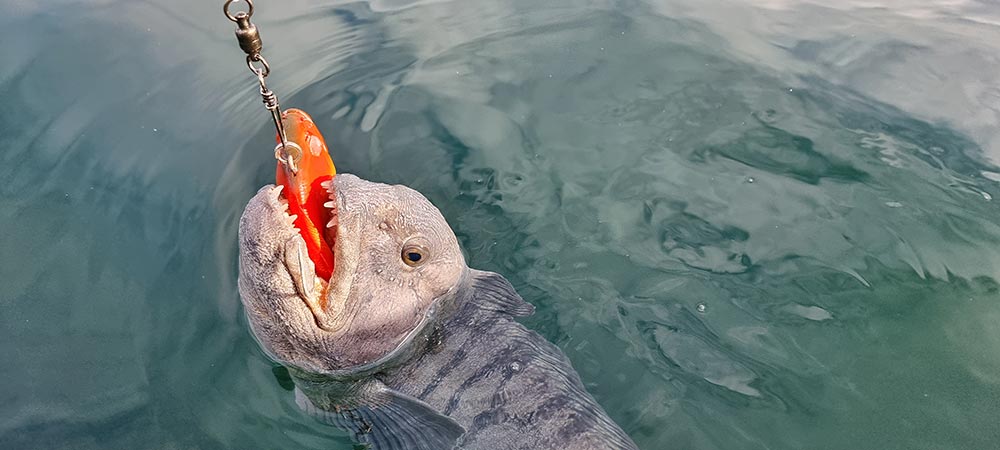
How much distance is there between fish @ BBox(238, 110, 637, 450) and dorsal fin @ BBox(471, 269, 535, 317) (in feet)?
0.15

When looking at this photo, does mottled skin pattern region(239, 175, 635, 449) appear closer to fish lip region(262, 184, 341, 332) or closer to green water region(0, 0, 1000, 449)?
fish lip region(262, 184, 341, 332)

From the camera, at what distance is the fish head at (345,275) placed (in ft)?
11.1

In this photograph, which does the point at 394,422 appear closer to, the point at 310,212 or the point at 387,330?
the point at 387,330

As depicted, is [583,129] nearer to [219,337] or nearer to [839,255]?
[839,255]

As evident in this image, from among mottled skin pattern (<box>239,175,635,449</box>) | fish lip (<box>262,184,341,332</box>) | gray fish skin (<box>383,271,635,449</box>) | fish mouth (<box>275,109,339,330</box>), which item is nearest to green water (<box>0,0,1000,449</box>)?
mottled skin pattern (<box>239,175,635,449</box>)

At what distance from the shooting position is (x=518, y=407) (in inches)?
132

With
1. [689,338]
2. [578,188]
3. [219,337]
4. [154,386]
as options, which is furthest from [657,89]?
[154,386]

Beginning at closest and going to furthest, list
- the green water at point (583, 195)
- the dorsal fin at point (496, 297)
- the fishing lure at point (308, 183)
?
the fishing lure at point (308, 183) → the dorsal fin at point (496, 297) → the green water at point (583, 195)

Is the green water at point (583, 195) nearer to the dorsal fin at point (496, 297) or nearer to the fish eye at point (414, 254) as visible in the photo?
the dorsal fin at point (496, 297)

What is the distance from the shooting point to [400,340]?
3693 mm

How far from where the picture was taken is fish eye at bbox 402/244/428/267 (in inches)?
143

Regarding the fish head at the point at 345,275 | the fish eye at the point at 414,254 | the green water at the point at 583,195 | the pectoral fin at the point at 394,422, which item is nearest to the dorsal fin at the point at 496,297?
the fish head at the point at 345,275

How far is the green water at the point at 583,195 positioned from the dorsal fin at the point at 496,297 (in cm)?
55

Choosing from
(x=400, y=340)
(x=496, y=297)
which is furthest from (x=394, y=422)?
(x=496, y=297)
